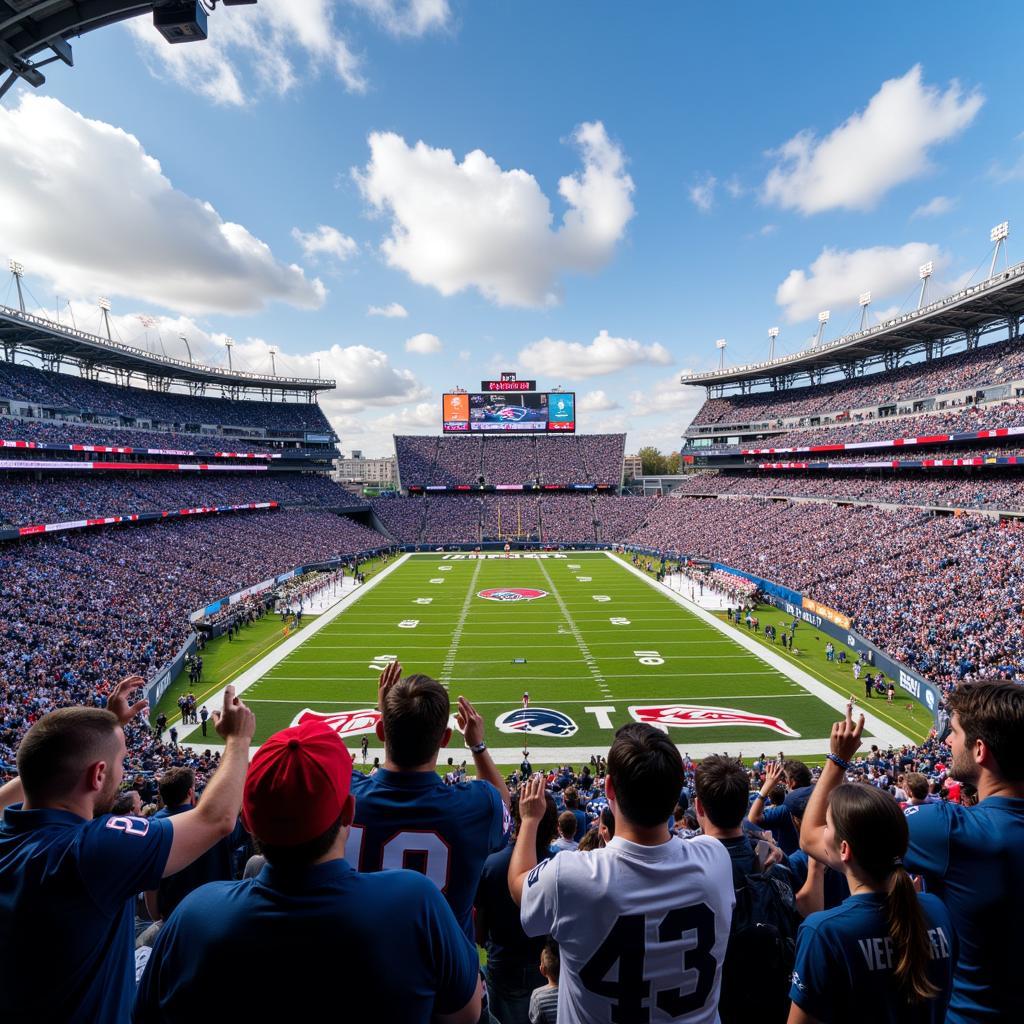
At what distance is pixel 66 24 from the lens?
289 inches

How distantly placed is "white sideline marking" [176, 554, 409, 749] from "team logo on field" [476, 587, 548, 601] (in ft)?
28.5

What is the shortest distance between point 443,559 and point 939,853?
55.0 meters

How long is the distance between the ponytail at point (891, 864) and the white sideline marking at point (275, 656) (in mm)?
15315

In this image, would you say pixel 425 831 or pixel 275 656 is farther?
pixel 275 656

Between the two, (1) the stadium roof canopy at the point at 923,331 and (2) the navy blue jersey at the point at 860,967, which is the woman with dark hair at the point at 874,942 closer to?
(2) the navy blue jersey at the point at 860,967

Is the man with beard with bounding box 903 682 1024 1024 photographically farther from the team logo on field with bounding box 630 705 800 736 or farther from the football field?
the team logo on field with bounding box 630 705 800 736

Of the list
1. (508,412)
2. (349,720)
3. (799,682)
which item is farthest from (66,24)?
(508,412)

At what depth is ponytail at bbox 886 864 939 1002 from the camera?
2166 mm

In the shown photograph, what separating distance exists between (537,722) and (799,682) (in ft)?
36.5

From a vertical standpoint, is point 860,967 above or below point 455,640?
above

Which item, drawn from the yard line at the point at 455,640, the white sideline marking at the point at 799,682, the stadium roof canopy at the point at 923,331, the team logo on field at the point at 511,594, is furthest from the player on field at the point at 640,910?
the stadium roof canopy at the point at 923,331

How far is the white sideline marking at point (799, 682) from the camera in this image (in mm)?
18328

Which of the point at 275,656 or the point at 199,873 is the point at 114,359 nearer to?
the point at 275,656

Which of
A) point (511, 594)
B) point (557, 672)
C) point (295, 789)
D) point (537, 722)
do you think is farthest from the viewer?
point (511, 594)
